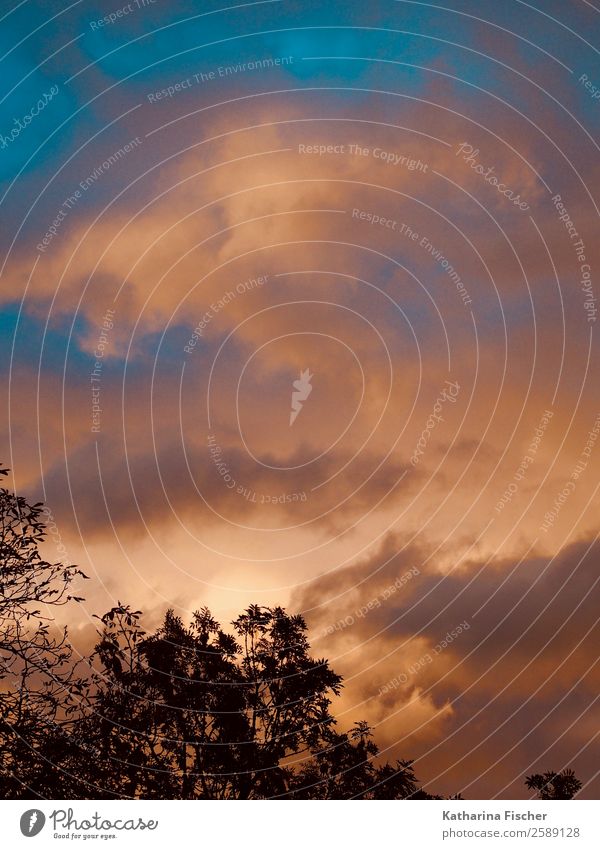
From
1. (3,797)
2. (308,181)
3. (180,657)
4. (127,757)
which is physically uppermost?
(308,181)

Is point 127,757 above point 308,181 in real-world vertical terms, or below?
below

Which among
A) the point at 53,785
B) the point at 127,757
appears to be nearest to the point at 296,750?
the point at 127,757
